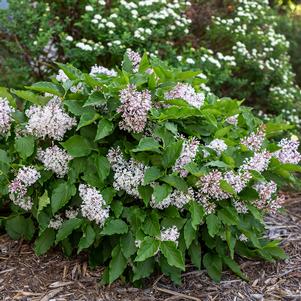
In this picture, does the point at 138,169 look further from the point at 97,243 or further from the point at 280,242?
the point at 280,242

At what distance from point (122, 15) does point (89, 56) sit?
0.56m

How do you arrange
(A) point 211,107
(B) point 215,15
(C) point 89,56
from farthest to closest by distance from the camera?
1. (B) point 215,15
2. (C) point 89,56
3. (A) point 211,107

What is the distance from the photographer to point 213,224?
2760 mm

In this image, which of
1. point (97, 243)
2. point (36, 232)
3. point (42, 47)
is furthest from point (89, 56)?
point (97, 243)

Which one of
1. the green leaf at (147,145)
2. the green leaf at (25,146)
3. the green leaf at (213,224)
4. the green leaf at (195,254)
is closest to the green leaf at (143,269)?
the green leaf at (195,254)

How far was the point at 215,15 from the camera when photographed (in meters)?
6.45

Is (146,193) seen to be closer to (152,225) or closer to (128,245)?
(152,225)

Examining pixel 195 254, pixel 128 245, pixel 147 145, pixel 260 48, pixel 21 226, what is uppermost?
pixel 147 145

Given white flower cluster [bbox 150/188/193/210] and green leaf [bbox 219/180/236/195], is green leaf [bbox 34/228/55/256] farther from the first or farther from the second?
green leaf [bbox 219/180/236/195]

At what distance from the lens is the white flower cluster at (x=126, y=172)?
2.74 metres

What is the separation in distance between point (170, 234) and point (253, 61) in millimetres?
3566

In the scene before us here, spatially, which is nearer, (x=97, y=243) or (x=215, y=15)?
(x=97, y=243)

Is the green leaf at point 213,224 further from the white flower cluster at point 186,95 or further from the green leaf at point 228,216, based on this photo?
the white flower cluster at point 186,95

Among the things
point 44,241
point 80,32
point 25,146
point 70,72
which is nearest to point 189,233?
point 44,241
